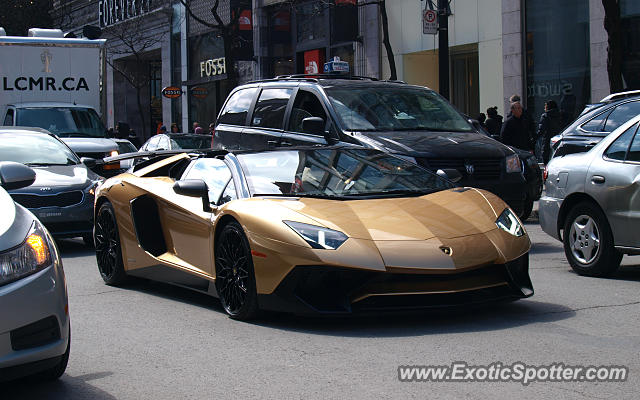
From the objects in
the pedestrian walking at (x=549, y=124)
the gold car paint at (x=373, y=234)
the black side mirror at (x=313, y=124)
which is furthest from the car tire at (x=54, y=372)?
the pedestrian walking at (x=549, y=124)

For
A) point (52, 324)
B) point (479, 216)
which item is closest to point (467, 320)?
point (479, 216)

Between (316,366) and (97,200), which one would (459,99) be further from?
(316,366)

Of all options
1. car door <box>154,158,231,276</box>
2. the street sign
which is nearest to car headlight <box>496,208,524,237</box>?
car door <box>154,158,231,276</box>

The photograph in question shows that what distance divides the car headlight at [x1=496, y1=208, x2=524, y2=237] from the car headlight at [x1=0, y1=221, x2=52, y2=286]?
344 cm

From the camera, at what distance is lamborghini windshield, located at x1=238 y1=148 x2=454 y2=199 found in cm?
764

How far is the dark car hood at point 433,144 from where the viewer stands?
37.2 ft

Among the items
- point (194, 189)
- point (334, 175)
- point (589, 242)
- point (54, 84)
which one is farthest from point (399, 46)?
point (194, 189)

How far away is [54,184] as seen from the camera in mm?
12812

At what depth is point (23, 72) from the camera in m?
21.9

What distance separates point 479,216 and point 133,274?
11.0 feet

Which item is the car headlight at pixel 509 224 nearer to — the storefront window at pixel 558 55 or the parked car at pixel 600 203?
the parked car at pixel 600 203

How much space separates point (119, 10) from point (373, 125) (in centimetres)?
3751

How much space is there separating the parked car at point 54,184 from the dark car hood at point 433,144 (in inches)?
143

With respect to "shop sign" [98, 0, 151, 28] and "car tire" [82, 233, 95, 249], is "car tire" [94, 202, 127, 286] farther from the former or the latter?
"shop sign" [98, 0, 151, 28]
